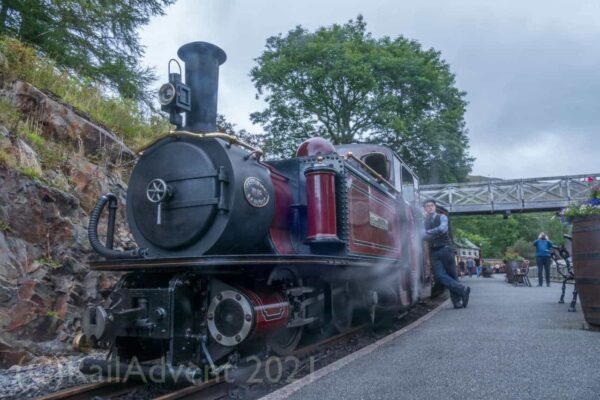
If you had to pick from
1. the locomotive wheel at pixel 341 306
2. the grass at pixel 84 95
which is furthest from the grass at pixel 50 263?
the locomotive wheel at pixel 341 306

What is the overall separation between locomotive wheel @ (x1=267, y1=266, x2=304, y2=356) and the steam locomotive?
0.5 inches

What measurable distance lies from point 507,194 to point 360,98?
8.18 metres

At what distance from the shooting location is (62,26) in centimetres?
912

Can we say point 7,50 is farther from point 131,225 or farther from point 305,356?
point 305,356

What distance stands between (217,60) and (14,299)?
3027 millimetres

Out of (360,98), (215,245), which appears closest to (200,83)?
(215,245)

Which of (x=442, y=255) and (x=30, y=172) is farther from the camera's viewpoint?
(x=442, y=255)

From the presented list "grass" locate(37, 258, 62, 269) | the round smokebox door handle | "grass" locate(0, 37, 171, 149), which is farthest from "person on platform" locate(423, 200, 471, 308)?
"grass" locate(37, 258, 62, 269)

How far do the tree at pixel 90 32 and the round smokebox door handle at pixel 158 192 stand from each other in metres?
5.72

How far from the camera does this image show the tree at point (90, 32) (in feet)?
27.9

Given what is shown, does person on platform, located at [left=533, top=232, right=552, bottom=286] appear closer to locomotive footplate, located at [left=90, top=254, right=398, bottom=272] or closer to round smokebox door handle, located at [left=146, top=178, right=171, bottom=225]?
locomotive footplate, located at [left=90, top=254, right=398, bottom=272]

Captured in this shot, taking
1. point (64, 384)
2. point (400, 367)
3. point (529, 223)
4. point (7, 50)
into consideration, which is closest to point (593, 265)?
A: point (400, 367)

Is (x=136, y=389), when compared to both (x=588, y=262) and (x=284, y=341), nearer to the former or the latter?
(x=284, y=341)

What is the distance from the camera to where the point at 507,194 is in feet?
73.9
